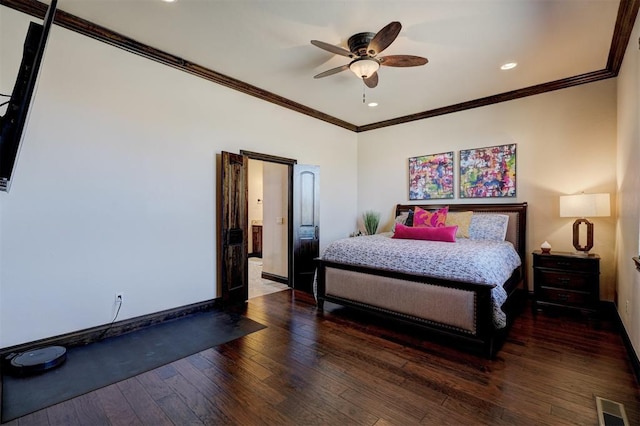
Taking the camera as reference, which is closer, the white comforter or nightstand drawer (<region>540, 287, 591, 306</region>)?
the white comforter

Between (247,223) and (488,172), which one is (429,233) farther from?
(247,223)

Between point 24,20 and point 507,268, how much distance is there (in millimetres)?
5155

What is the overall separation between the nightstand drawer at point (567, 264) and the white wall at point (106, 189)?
4.10 m

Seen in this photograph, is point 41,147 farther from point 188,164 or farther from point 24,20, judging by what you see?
point 188,164

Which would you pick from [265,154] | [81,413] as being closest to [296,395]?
[81,413]

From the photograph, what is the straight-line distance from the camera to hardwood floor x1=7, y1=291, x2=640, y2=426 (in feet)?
5.99

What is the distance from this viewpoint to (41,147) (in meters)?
2.60

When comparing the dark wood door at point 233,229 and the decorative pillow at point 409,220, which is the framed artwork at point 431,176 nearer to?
the decorative pillow at point 409,220

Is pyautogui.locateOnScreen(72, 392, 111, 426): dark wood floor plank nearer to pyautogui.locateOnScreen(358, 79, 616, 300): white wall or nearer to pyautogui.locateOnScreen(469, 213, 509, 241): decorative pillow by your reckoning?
pyautogui.locateOnScreen(469, 213, 509, 241): decorative pillow

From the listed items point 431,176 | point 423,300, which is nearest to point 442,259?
point 423,300

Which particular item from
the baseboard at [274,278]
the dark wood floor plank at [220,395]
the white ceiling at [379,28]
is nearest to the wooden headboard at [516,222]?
the white ceiling at [379,28]

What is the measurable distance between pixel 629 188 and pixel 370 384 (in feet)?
9.73

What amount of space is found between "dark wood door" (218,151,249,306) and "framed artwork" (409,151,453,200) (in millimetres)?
3067

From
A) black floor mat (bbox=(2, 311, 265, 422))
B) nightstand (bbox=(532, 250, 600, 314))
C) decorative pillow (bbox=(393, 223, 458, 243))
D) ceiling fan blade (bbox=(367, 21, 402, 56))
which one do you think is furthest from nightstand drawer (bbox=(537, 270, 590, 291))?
black floor mat (bbox=(2, 311, 265, 422))
